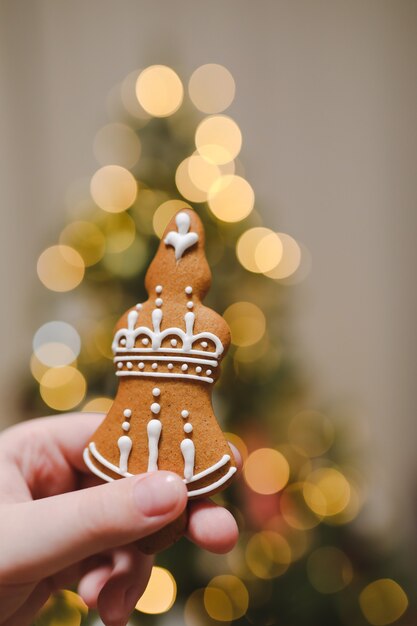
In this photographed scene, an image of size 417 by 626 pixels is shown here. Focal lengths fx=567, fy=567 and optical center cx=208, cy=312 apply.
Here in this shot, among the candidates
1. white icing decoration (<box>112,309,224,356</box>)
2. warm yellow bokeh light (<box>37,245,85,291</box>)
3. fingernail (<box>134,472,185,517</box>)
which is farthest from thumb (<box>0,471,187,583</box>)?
warm yellow bokeh light (<box>37,245,85,291</box>)

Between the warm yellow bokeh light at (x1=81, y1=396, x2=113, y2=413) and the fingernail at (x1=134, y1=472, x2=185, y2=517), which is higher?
the fingernail at (x1=134, y1=472, x2=185, y2=517)

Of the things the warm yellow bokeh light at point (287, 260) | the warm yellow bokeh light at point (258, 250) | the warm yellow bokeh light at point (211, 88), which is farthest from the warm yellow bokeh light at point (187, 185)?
the warm yellow bokeh light at point (211, 88)

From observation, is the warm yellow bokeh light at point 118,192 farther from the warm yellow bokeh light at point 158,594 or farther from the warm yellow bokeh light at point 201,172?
the warm yellow bokeh light at point 158,594

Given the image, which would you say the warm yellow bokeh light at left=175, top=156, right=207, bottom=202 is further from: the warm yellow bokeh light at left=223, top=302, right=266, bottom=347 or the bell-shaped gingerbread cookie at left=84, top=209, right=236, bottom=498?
the bell-shaped gingerbread cookie at left=84, top=209, right=236, bottom=498

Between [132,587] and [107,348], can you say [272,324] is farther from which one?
[132,587]

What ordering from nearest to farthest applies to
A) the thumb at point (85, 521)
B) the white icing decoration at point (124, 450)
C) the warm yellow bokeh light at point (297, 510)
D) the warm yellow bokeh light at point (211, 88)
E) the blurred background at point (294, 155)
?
the thumb at point (85, 521) → the white icing decoration at point (124, 450) → the warm yellow bokeh light at point (297, 510) → the warm yellow bokeh light at point (211, 88) → the blurred background at point (294, 155)

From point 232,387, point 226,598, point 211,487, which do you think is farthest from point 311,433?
point 211,487
